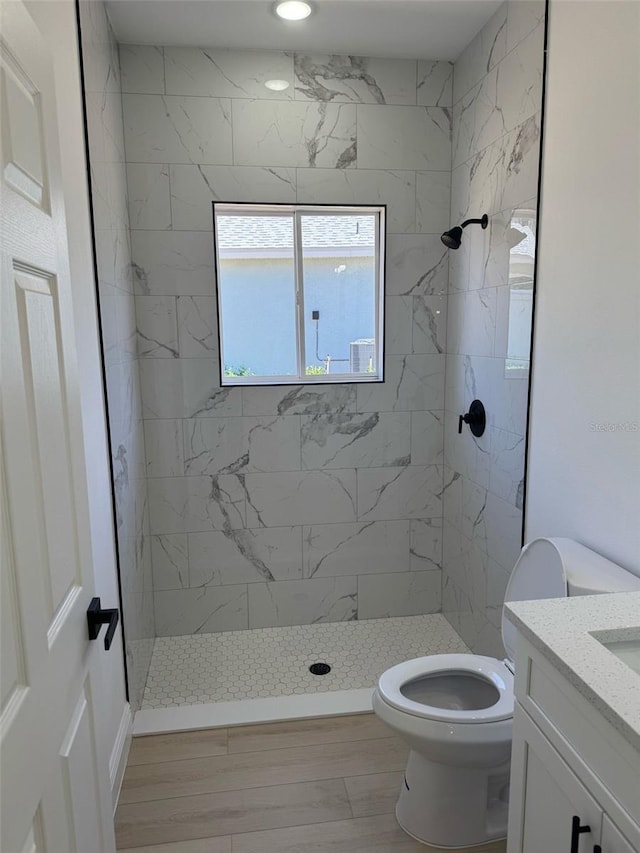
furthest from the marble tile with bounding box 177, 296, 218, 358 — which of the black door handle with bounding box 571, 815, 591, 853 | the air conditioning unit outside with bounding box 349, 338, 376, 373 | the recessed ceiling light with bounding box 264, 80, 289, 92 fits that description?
the black door handle with bounding box 571, 815, 591, 853

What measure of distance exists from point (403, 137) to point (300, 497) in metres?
1.84

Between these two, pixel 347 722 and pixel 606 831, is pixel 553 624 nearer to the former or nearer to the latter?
pixel 606 831

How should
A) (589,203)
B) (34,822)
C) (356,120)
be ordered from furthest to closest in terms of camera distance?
1. (356,120)
2. (589,203)
3. (34,822)

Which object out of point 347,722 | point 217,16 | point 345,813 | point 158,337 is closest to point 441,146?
point 217,16

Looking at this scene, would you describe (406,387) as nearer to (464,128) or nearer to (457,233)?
(457,233)

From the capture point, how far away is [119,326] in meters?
2.23

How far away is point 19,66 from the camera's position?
2.82 feet

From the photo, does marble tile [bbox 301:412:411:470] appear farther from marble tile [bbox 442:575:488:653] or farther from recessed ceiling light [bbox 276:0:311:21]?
recessed ceiling light [bbox 276:0:311:21]

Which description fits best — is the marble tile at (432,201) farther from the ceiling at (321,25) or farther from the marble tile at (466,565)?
the marble tile at (466,565)

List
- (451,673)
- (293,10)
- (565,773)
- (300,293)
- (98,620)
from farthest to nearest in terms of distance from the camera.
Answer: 1. (300,293)
2. (293,10)
3. (451,673)
4. (98,620)
5. (565,773)

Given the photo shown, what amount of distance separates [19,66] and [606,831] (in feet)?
5.04

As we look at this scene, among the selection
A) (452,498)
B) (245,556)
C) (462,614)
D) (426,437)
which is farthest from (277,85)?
(462,614)

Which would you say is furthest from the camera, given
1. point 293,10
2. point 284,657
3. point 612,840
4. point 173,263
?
point 284,657

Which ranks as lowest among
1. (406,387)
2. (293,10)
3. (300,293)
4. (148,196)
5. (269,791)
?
(269,791)
